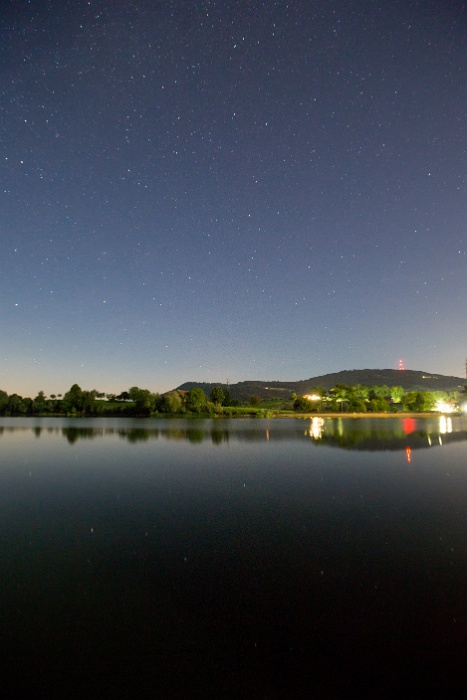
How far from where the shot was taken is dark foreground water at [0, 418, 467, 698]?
15.9 ft

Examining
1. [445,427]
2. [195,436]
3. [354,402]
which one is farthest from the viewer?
[354,402]

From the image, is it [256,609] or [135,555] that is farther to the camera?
[135,555]

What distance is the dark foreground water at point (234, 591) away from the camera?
15.9 feet

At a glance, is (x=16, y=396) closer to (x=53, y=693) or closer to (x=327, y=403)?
(x=327, y=403)

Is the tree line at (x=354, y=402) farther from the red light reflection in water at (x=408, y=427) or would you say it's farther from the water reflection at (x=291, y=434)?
the water reflection at (x=291, y=434)

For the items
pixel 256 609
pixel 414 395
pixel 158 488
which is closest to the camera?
pixel 256 609

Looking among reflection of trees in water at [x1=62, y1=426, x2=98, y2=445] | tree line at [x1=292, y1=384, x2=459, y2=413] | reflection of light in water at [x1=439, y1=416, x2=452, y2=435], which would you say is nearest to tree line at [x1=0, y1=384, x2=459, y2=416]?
tree line at [x1=292, y1=384, x2=459, y2=413]

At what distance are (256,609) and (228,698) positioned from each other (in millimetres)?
1925

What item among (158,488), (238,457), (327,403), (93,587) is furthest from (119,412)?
(93,587)

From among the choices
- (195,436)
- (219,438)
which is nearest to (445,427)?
(219,438)

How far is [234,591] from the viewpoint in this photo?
6934 millimetres

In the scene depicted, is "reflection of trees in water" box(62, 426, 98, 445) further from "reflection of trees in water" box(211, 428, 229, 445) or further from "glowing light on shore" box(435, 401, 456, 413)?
"glowing light on shore" box(435, 401, 456, 413)

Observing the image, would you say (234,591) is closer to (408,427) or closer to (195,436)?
(195,436)

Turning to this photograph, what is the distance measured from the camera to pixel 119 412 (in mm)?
124188
